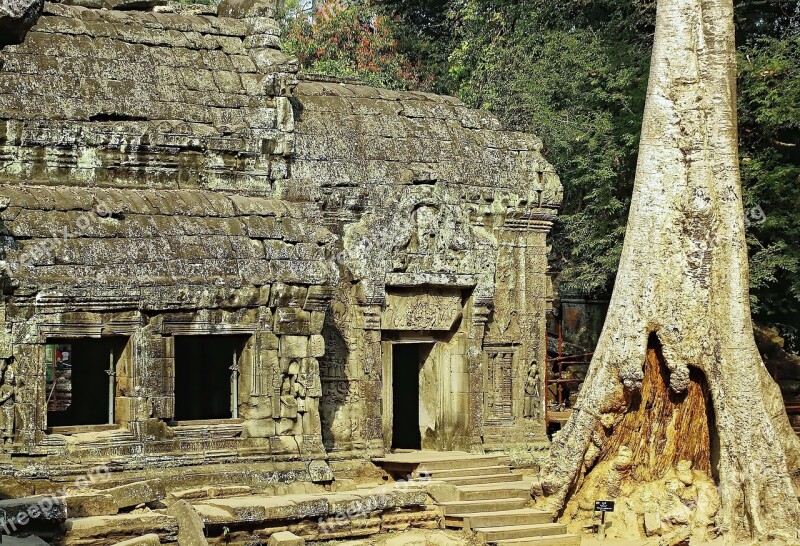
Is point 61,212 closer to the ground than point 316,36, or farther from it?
closer to the ground

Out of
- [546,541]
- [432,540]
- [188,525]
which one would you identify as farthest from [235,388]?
[546,541]

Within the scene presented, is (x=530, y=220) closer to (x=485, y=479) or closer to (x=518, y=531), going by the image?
(x=485, y=479)

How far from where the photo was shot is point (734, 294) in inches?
638

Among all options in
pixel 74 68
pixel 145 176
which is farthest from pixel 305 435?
pixel 74 68

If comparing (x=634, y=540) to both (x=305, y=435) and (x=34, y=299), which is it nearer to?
(x=305, y=435)

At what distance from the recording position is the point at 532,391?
19.5 meters

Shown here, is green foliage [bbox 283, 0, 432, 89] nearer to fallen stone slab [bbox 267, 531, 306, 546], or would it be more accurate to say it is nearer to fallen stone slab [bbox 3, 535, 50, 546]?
fallen stone slab [bbox 267, 531, 306, 546]

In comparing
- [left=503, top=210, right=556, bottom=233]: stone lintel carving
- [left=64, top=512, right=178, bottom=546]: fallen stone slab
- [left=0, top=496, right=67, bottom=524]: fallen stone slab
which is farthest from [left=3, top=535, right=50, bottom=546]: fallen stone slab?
[left=503, top=210, right=556, bottom=233]: stone lintel carving

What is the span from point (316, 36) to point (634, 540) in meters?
18.8

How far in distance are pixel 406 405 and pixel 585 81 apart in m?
7.79

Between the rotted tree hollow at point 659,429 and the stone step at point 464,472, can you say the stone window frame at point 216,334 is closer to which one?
the stone step at point 464,472

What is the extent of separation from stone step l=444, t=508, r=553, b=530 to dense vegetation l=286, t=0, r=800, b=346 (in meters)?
6.66

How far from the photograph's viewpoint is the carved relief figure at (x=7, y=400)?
14641mm

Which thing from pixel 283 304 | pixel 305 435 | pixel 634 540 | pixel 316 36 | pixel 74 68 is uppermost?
pixel 316 36
